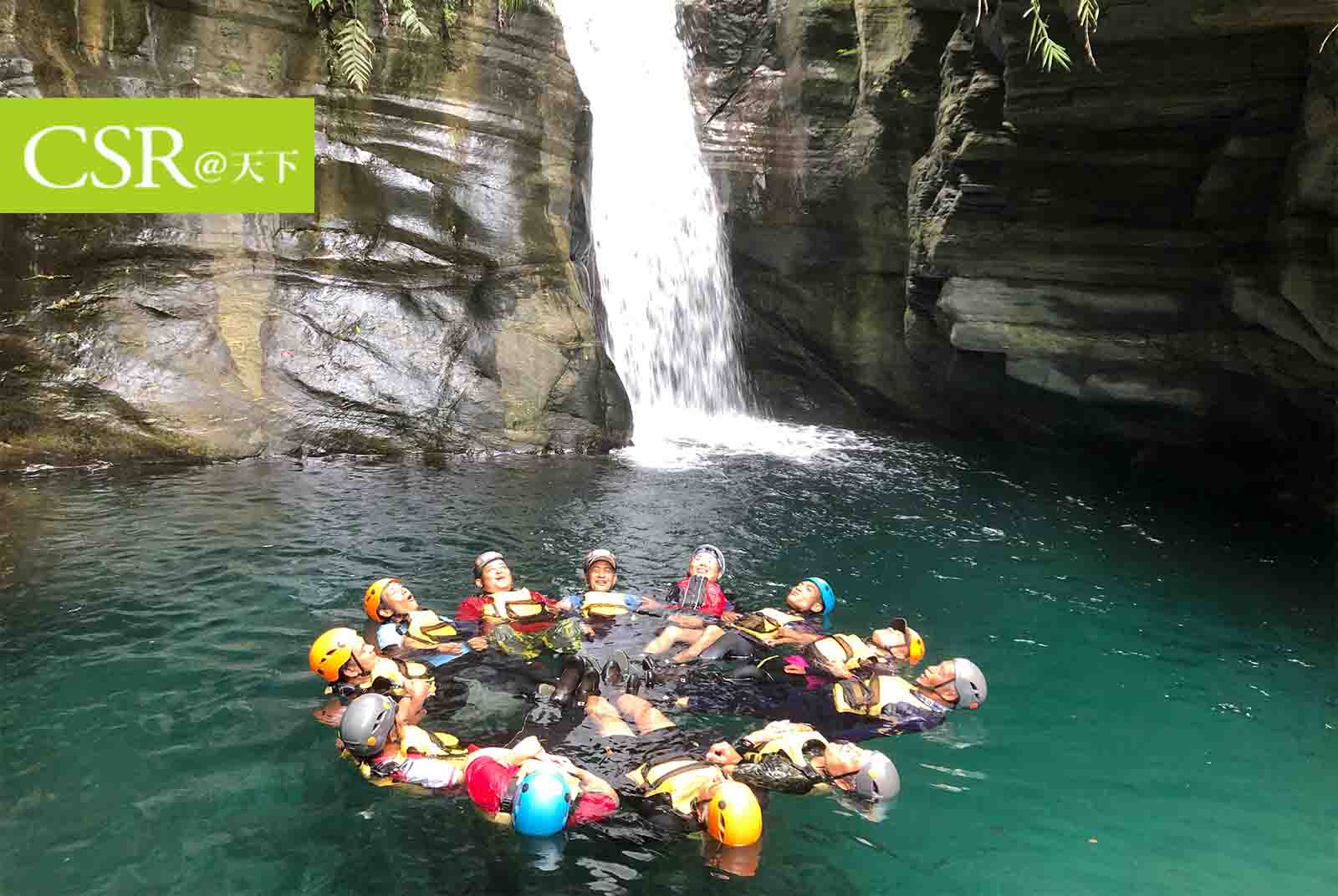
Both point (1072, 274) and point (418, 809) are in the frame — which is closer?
point (418, 809)

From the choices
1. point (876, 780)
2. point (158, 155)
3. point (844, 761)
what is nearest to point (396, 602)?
point (844, 761)

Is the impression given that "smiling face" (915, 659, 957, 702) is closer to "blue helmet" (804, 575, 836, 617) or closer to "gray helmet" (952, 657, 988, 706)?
"gray helmet" (952, 657, 988, 706)

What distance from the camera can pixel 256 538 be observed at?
948 cm

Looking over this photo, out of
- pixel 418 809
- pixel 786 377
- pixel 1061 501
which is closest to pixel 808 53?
pixel 786 377

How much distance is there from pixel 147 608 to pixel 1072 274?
12417 mm

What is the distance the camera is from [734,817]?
4.68m

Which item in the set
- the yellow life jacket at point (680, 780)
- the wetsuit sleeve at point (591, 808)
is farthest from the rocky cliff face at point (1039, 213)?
the wetsuit sleeve at point (591, 808)

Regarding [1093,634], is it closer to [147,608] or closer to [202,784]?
[202,784]

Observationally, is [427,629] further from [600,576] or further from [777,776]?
[777,776]

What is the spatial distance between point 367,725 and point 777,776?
236 centimetres

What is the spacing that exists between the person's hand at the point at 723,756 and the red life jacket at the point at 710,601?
240cm

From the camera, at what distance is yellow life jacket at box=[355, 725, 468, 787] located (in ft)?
17.4

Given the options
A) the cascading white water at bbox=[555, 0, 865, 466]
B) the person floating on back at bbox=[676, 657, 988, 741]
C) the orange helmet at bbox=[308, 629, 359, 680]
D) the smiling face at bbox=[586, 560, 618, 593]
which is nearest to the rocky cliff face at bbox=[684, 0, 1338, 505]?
the cascading white water at bbox=[555, 0, 865, 466]

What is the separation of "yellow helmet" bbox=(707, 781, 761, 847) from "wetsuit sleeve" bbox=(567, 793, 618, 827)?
0.58 m
